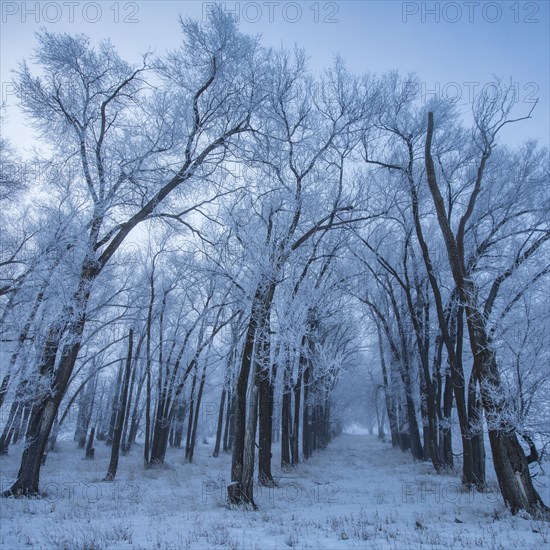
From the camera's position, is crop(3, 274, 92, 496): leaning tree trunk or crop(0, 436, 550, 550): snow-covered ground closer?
crop(0, 436, 550, 550): snow-covered ground

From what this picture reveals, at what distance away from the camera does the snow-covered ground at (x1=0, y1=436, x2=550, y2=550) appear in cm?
546

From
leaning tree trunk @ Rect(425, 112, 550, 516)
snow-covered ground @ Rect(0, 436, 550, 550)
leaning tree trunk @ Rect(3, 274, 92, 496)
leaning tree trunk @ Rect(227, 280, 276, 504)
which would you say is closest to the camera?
snow-covered ground @ Rect(0, 436, 550, 550)

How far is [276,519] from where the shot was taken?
273 inches

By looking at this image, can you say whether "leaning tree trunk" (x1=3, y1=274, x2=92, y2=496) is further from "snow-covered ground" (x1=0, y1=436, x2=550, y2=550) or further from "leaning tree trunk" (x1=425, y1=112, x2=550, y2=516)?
"leaning tree trunk" (x1=425, y1=112, x2=550, y2=516)

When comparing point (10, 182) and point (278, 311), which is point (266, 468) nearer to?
point (278, 311)

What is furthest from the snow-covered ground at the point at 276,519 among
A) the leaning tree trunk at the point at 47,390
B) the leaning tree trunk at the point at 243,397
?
the leaning tree trunk at the point at 47,390

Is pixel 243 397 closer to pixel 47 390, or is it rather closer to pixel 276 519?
pixel 276 519

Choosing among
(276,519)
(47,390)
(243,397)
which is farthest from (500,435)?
(47,390)

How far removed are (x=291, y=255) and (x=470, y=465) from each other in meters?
7.80

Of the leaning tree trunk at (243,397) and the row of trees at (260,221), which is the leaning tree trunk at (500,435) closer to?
the row of trees at (260,221)

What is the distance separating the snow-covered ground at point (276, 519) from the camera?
5461mm

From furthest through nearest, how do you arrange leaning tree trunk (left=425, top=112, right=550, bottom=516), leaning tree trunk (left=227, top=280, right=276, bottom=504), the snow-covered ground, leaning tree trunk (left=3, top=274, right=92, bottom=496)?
leaning tree trunk (left=3, top=274, right=92, bottom=496), leaning tree trunk (left=227, top=280, right=276, bottom=504), leaning tree trunk (left=425, top=112, right=550, bottom=516), the snow-covered ground

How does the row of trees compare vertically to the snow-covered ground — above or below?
above

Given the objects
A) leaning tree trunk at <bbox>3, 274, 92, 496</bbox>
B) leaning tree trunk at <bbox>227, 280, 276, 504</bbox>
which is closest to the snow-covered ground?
leaning tree trunk at <bbox>227, 280, 276, 504</bbox>
